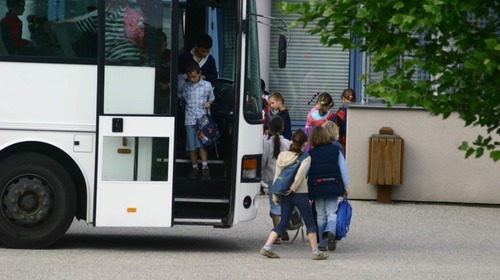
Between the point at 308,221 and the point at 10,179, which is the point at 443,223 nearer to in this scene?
the point at 308,221

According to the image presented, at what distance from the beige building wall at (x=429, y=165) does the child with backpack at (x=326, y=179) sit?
5.86m

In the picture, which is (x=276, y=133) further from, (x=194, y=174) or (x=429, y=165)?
(x=429, y=165)

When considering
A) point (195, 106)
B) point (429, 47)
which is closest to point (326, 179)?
point (195, 106)

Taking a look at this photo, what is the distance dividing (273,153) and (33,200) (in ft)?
9.12

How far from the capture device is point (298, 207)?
1392cm

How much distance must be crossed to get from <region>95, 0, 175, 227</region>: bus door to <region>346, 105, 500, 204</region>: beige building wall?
725 centimetres

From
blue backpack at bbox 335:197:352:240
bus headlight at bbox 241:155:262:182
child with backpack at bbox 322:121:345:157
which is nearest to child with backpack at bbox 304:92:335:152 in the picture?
child with backpack at bbox 322:121:345:157

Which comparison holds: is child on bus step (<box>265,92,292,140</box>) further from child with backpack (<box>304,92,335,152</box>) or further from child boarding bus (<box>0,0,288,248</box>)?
child boarding bus (<box>0,0,288,248</box>)

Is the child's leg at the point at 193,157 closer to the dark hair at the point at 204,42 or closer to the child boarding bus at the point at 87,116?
the child boarding bus at the point at 87,116

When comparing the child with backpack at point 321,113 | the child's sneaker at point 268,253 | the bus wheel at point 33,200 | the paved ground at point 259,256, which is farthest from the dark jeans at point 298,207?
the child with backpack at point 321,113

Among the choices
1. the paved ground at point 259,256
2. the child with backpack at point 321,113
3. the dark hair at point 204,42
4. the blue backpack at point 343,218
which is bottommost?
the paved ground at point 259,256

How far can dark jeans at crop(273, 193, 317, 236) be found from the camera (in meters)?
13.9

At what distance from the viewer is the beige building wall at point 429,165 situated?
2045cm

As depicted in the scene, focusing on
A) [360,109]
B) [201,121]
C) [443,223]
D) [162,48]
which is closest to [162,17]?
[162,48]
